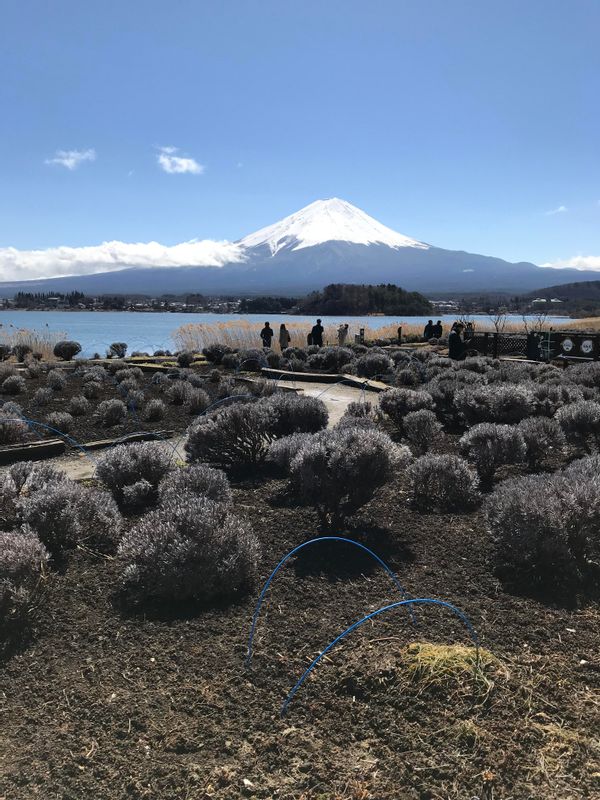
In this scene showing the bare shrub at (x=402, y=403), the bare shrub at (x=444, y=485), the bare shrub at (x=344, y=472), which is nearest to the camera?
the bare shrub at (x=344, y=472)

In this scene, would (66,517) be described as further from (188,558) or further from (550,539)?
(550,539)

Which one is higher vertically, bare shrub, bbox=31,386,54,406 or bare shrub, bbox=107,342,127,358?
bare shrub, bbox=107,342,127,358

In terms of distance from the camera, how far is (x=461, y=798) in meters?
2.16

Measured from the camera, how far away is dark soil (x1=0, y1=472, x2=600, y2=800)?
2.28m

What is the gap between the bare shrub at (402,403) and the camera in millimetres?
8773

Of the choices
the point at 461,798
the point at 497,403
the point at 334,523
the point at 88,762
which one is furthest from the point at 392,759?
the point at 497,403

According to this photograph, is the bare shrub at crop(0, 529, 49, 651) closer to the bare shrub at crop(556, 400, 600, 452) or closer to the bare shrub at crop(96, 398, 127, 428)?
the bare shrub at crop(556, 400, 600, 452)

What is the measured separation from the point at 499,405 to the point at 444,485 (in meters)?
3.24

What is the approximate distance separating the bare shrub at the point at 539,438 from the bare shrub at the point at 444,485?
133cm

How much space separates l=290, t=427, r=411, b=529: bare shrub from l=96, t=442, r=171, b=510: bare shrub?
150 cm

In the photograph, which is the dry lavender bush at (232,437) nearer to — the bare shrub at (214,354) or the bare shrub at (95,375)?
the bare shrub at (95,375)

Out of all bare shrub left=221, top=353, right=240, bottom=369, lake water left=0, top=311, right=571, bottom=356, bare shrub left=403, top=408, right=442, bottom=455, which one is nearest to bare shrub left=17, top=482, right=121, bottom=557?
bare shrub left=403, top=408, right=442, bottom=455

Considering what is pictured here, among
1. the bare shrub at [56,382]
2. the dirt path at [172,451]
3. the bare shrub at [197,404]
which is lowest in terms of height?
the dirt path at [172,451]

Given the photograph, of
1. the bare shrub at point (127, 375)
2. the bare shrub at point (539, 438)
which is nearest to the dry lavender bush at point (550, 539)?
the bare shrub at point (539, 438)
